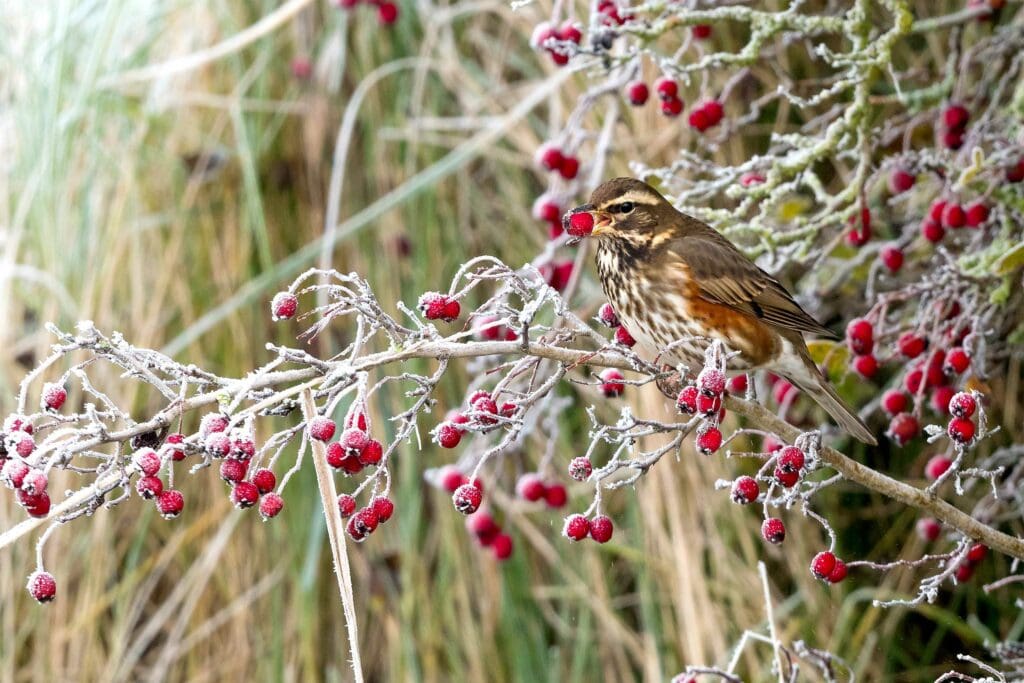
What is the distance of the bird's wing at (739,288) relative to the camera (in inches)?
80.5

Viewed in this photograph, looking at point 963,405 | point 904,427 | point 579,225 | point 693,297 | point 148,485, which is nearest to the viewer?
point 148,485

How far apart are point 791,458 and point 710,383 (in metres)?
0.12

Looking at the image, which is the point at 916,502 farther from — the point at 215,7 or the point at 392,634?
the point at 215,7

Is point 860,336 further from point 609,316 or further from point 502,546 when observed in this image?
point 502,546

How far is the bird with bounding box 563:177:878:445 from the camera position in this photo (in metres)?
2.01

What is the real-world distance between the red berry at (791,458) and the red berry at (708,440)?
7 cm

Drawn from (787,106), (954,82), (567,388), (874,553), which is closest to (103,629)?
(567,388)

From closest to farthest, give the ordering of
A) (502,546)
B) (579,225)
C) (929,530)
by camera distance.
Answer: (579,225)
(929,530)
(502,546)

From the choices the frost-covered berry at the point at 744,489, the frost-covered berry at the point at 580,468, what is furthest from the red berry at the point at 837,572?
the frost-covered berry at the point at 580,468

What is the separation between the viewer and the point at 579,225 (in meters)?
1.78

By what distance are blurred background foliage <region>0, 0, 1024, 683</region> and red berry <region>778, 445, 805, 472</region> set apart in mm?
1238

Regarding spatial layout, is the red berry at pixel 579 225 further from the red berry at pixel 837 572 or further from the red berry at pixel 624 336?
the red berry at pixel 837 572

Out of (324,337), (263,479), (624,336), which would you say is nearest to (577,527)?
(263,479)

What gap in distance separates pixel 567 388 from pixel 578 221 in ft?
3.45
